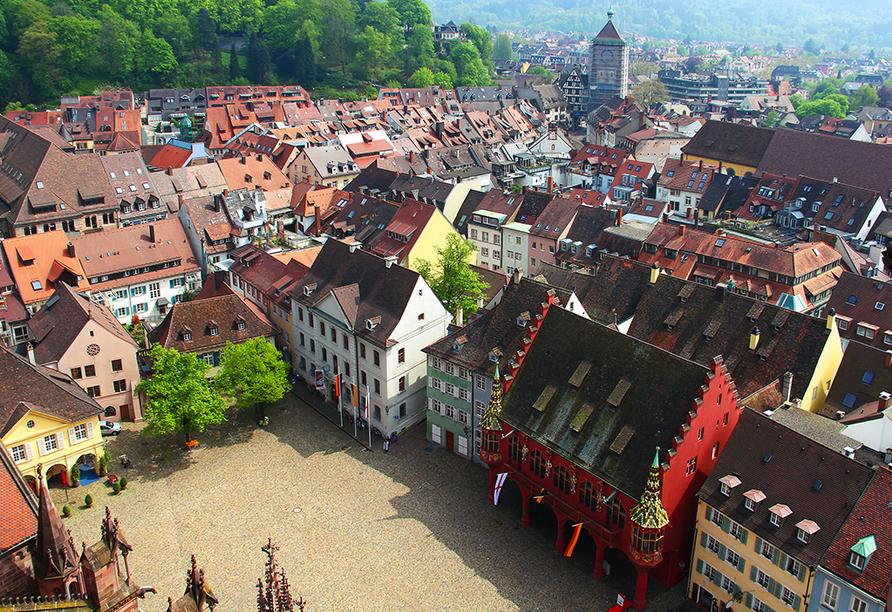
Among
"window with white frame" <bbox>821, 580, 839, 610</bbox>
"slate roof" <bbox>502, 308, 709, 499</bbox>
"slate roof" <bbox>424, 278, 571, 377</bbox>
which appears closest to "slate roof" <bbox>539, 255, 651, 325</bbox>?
"slate roof" <bbox>424, 278, 571, 377</bbox>

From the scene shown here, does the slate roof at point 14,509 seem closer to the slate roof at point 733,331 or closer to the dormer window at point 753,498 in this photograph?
the dormer window at point 753,498

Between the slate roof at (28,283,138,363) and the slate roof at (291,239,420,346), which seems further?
the slate roof at (28,283,138,363)

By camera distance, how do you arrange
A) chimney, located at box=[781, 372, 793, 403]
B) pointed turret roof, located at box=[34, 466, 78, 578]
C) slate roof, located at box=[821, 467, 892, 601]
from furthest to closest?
chimney, located at box=[781, 372, 793, 403], slate roof, located at box=[821, 467, 892, 601], pointed turret roof, located at box=[34, 466, 78, 578]

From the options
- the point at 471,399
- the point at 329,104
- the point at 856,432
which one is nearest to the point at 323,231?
the point at 471,399

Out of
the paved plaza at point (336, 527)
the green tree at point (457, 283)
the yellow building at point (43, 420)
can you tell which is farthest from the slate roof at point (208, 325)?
the green tree at point (457, 283)

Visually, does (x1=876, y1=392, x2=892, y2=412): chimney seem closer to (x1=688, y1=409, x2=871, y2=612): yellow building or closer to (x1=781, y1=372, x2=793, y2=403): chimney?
(x1=781, y1=372, x2=793, y2=403): chimney

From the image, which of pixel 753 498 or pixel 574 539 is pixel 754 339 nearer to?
pixel 753 498

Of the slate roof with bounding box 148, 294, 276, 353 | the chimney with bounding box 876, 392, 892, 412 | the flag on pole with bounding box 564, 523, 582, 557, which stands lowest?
the flag on pole with bounding box 564, 523, 582, 557
